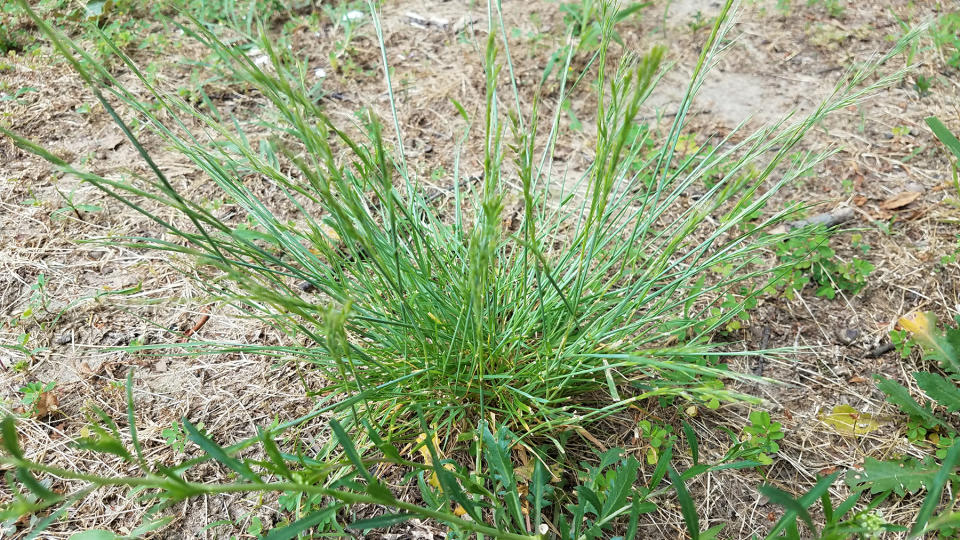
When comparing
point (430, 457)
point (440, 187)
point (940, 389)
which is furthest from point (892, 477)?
point (440, 187)

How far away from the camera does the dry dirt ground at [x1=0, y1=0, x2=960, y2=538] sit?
1454 mm

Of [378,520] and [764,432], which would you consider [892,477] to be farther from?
[378,520]

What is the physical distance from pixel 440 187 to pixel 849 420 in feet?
4.63

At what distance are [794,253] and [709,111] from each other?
2.65 ft

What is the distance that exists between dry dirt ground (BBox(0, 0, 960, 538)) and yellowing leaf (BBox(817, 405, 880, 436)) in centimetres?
2

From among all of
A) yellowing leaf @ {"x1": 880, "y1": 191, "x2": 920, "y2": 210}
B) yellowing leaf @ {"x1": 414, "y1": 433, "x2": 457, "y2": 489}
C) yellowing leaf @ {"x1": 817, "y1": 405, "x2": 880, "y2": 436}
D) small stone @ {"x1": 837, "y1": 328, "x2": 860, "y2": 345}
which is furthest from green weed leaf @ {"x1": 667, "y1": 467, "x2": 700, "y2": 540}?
yellowing leaf @ {"x1": 880, "y1": 191, "x2": 920, "y2": 210}

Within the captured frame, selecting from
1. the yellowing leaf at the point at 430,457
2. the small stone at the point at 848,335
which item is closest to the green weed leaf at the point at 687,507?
the yellowing leaf at the point at 430,457

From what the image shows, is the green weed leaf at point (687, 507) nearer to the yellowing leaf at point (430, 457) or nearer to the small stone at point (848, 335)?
the yellowing leaf at point (430, 457)

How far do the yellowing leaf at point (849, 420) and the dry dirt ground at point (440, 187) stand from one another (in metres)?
0.02

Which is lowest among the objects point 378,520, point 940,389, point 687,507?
point 940,389

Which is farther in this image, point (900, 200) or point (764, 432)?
point (900, 200)

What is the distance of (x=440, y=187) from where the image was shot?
2123 millimetres

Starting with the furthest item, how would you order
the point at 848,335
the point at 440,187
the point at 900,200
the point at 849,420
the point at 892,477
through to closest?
the point at 440,187 < the point at 900,200 < the point at 848,335 < the point at 849,420 < the point at 892,477

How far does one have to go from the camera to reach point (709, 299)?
68.3 inches
